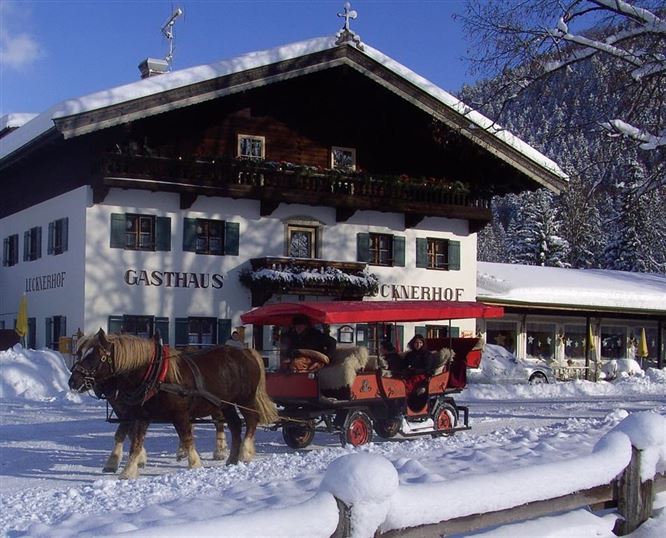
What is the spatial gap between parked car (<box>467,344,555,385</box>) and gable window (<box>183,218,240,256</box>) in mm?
7972

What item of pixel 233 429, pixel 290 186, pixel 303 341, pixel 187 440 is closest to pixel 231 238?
pixel 290 186

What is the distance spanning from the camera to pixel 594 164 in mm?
17484

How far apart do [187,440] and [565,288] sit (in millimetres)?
27632

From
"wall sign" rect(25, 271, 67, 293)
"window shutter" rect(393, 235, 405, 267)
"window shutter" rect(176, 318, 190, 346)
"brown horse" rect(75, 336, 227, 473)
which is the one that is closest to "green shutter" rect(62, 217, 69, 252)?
"wall sign" rect(25, 271, 67, 293)

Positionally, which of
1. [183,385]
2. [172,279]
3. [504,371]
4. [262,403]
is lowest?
[504,371]

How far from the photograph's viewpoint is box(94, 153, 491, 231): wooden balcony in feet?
85.9

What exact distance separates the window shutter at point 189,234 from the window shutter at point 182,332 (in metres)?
1.99

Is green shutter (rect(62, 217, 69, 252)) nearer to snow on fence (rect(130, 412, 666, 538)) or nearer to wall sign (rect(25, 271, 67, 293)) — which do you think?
wall sign (rect(25, 271, 67, 293))

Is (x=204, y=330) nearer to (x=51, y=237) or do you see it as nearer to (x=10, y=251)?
(x=51, y=237)

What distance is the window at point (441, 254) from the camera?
31609 mm

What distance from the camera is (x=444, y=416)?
14.7 m

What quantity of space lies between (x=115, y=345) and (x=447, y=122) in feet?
63.0

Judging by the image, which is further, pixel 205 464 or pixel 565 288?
pixel 565 288

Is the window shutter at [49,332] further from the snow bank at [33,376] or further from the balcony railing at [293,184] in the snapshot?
the balcony railing at [293,184]
